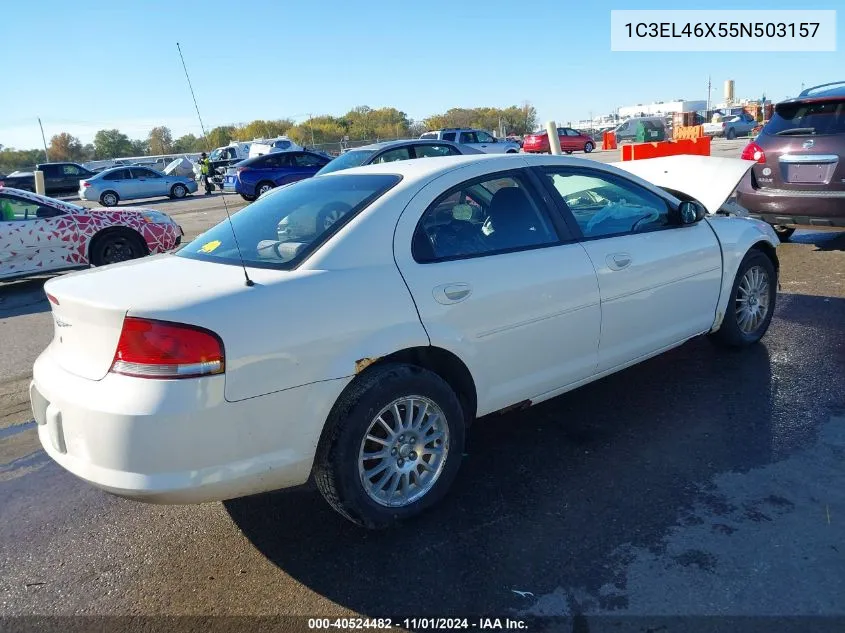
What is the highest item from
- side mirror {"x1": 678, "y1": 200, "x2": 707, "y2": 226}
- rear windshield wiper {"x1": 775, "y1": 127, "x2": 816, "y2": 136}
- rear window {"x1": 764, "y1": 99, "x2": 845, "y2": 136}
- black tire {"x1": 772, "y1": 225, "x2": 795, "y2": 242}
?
rear window {"x1": 764, "y1": 99, "x2": 845, "y2": 136}

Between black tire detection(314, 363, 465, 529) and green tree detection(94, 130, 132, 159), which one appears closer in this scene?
black tire detection(314, 363, 465, 529)

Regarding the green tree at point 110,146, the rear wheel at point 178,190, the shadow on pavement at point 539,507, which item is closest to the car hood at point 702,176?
the shadow on pavement at point 539,507

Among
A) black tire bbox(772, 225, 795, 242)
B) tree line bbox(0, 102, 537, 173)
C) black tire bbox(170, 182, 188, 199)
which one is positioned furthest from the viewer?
tree line bbox(0, 102, 537, 173)

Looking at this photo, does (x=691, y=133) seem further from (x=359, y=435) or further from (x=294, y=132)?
(x=294, y=132)

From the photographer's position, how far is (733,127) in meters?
45.5

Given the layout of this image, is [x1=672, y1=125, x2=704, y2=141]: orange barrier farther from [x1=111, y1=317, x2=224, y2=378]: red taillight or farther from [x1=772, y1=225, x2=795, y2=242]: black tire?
[x1=111, y1=317, x2=224, y2=378]: red taillight

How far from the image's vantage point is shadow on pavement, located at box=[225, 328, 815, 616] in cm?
276

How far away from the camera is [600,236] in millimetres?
3953

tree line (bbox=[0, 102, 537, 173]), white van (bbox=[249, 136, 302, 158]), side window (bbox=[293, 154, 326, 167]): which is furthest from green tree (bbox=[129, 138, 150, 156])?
side window (bbox=[293, 154, 326, 167])

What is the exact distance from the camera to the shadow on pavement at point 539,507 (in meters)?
2.76

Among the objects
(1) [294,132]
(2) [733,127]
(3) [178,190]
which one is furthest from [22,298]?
(1) [294,132]

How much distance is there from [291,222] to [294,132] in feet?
234

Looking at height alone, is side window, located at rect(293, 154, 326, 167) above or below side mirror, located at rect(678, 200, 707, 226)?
below

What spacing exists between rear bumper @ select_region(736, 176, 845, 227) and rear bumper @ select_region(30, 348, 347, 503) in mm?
6529
